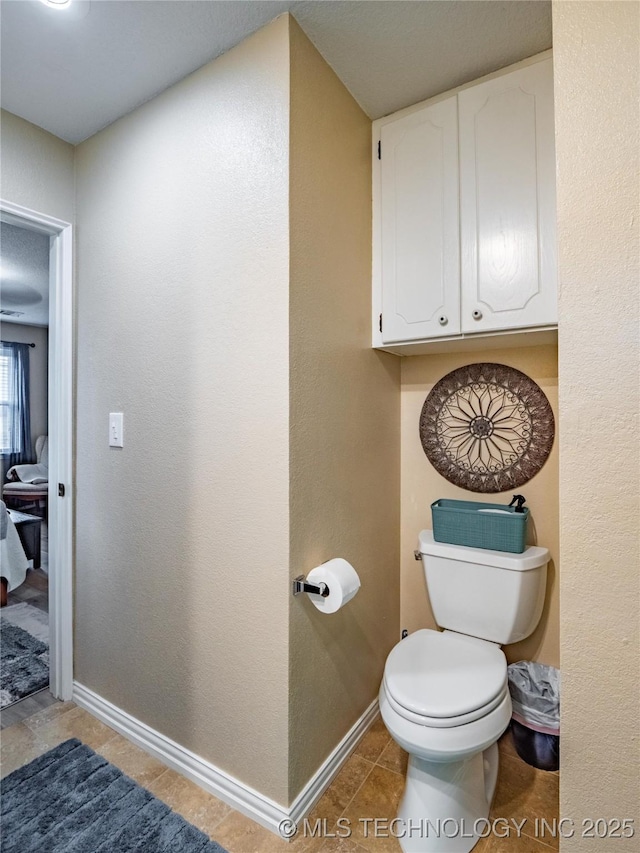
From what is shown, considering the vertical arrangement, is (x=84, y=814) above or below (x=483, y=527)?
below

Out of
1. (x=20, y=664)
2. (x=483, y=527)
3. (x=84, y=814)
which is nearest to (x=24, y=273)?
(x=20, y=664)

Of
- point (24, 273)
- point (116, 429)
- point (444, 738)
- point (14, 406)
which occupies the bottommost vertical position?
point (444, 738)

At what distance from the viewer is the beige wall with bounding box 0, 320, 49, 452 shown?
470 centimetres

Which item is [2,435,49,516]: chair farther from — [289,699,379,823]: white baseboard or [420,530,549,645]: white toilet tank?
[420,530,549,645]: white toilet tank

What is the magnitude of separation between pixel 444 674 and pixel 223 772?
2.56 ft

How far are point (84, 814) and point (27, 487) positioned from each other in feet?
11.0

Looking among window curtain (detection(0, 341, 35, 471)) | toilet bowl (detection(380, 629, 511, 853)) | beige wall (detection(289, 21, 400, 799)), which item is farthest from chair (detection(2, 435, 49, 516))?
toilet bowl (detection(380, 629, 511, 853))

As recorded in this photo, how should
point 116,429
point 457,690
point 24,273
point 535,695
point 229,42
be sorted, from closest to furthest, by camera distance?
point 457,690, point 229,42, point 535,695, point 116,429, point 24,273

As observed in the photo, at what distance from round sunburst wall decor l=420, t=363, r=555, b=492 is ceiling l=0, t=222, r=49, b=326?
188cm

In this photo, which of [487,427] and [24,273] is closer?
[487,427]

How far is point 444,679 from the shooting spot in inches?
52.1

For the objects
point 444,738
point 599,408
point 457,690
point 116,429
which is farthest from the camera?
point 116,429

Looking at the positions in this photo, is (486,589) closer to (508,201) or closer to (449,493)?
(449,493)

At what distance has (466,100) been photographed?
152 centimetres
